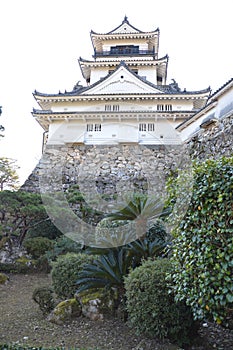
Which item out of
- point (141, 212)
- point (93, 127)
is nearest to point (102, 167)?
point (93, 127)

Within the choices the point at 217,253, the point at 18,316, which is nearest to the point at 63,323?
the point at 18,316

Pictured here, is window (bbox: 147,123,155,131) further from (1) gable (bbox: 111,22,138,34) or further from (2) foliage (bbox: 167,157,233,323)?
(2) foliage (bbox: 167,157,233,323)

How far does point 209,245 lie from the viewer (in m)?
2.67

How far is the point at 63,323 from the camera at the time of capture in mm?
4320

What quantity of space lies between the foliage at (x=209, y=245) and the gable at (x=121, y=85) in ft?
43.1

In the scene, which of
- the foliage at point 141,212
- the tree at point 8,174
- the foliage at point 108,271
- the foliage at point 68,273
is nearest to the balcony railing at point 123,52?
the tree at point 8,174

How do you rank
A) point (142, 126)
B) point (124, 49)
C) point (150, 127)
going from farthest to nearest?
point (124, 49)
point (142, 126)
point (150, 127)

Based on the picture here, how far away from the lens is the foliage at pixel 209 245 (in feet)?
8.51

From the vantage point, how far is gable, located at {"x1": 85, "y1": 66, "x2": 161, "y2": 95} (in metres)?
15.4

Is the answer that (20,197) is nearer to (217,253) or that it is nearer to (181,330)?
(181,330)

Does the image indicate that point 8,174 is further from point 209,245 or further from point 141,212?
point 209,245

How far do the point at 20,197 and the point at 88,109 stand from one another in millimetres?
7312

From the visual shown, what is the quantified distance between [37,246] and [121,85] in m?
10.4

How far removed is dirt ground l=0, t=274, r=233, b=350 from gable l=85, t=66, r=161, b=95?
41.5 feet
